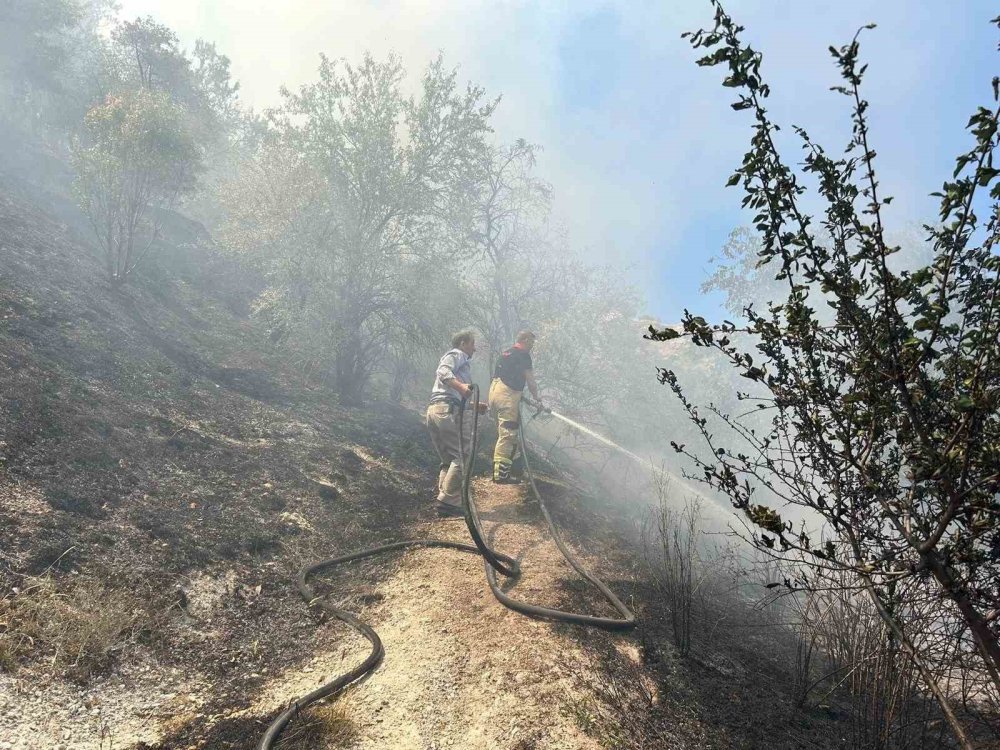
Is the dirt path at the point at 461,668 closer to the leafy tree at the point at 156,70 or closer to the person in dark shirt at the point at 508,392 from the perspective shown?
the person in dark shirt at the point at 508,392

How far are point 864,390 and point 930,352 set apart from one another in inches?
10.8

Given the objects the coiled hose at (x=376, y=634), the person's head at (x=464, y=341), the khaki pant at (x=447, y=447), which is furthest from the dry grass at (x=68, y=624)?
the person's head at (x=464, y=341)

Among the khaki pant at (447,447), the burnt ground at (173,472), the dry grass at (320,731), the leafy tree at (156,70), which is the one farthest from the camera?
the leafy tree at (156,70)

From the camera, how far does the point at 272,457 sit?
8.10 meters

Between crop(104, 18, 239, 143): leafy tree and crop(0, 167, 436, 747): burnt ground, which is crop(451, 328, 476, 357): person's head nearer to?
crop(0, 167, 436, 747): burnt ground

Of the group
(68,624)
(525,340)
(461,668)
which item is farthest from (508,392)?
(68,624)

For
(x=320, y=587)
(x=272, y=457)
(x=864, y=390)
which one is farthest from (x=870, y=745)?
(x=272, y=457)

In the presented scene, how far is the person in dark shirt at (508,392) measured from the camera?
363 inches

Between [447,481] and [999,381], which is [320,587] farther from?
[999,381]

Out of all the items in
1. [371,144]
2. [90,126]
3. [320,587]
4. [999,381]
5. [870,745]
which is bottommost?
[320,587]

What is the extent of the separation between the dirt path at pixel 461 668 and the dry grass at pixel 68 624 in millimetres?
1094

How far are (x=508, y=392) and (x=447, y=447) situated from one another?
1.82 m

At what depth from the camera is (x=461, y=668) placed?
158 inches

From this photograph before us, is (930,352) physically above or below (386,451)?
above
